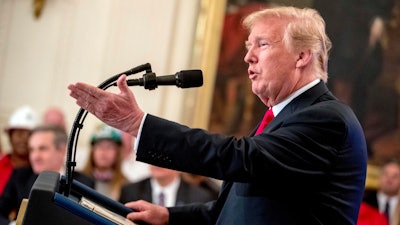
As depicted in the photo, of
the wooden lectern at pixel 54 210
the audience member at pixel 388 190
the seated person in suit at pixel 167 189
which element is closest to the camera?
the wooden lectern at pixel 54 210

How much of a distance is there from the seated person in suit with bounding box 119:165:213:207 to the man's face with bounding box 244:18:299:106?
3.39 meters

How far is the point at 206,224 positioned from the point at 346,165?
642mm

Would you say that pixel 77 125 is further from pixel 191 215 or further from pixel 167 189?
pixel 167 189

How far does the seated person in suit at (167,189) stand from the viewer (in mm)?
5965

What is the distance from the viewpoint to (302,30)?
8.64ft

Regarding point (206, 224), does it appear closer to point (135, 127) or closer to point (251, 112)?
point (135, 127)

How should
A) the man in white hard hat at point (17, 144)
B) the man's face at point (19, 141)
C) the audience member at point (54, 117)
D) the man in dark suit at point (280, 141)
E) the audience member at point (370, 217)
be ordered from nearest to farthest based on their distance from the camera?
the man in dark suit at point (280, 141)
the man in white hard hat at point (17, 144)
the man's face at point (19, 141)
the audience member at point (370, 217)
the audience member at point (54, 117)

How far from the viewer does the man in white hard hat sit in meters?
6.08

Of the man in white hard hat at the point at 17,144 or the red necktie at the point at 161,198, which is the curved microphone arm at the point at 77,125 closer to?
the man in white hard hat at the point at 17,144

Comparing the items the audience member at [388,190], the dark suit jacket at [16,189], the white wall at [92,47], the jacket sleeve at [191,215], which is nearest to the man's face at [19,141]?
the dark suit jacket at [16,189]

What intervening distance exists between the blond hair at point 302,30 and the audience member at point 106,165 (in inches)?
141

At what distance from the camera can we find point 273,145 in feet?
7.79

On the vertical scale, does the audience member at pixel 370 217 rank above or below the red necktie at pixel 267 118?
below

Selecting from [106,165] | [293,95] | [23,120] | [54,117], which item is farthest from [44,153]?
[293,95]
